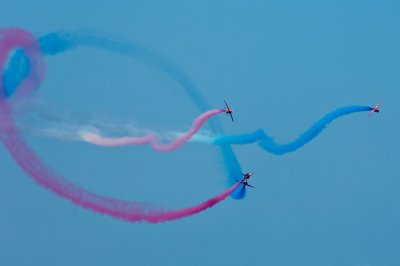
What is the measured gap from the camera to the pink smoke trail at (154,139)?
10.6ft

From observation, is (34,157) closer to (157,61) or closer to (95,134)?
(95,134)

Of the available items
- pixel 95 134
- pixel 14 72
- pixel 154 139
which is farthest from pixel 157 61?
pixel 14 72

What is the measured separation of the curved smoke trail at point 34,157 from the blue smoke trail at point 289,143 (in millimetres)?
764

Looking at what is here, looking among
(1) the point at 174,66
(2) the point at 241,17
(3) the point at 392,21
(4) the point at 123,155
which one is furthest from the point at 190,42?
(3) the point at 392,21

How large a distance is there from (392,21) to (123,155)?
2321mm

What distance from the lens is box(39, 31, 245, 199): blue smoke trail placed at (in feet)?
10.8

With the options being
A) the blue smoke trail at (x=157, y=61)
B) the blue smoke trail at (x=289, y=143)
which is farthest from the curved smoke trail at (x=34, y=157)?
the blue smoke trail at (x=289, y=143)

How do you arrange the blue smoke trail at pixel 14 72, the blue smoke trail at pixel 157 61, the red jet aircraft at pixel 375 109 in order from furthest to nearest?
1. the red jet aircraft at pixel 375 109
2. the blue smoke trail at pixel 157 61
3. the blue smoke trail at pixel 14 72

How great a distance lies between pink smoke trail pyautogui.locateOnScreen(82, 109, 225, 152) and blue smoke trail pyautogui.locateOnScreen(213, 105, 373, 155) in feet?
0.60

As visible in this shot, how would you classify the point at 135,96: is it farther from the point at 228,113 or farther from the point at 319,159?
the point at 319,159

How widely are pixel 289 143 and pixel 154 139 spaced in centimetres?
101

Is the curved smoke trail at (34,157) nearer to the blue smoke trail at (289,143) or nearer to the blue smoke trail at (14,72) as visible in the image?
the blue smoke trail at (14,72)

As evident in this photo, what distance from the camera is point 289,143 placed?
3.43 metres

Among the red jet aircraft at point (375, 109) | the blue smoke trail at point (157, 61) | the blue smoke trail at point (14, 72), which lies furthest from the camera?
the red jet aircraft at point (375, 109)
